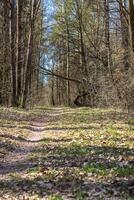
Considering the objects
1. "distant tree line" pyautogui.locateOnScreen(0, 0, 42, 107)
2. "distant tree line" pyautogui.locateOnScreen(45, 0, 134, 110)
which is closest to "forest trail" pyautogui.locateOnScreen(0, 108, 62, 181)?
"distant tree line" pyautogui.locateOnScreen(45, 0, 134, 110)

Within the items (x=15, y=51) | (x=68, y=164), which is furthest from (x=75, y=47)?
(x=68, y=164)

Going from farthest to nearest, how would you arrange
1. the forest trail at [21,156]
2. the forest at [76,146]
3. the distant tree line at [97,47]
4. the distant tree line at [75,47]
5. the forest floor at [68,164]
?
1. the distant tree line at [75,47]
2. the distant tree line at [97,47]
3. the forest trail at [21,156]
4. the forest at [76,146]
5. the forest floor at [68,164]

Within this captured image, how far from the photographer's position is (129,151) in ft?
43.2

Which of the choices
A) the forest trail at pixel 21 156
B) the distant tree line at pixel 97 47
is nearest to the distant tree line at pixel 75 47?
the distant tree line at pixel 97 47

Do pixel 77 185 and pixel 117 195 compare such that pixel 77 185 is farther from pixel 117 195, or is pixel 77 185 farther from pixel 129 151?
pixel 129 151

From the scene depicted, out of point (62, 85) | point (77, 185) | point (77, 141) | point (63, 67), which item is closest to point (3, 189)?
point (77, 185)

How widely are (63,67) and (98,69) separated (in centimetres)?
2616

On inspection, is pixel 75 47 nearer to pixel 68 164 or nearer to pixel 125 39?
pixel 125 39

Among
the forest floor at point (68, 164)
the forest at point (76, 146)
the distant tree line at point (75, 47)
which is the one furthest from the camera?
the distant tree line at point (75, 47)

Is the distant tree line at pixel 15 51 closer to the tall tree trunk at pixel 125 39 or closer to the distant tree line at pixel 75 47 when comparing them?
the distant tree line at pixel 75 47

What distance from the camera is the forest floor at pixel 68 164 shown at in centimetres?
924

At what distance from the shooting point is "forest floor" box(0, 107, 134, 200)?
9240 mm

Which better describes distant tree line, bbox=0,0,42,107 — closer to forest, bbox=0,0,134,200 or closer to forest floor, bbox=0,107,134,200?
forest, bbox=0,0,134,200

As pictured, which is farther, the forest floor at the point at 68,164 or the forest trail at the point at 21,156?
the forest trail at the point at 21,156
